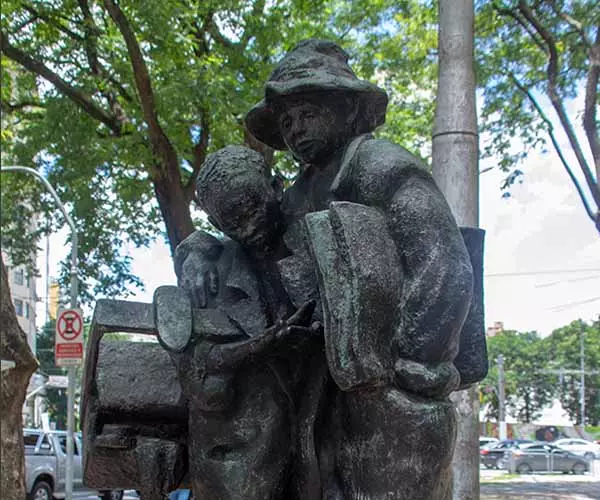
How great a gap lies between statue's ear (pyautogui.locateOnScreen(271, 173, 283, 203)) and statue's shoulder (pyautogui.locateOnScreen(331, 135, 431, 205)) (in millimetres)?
216

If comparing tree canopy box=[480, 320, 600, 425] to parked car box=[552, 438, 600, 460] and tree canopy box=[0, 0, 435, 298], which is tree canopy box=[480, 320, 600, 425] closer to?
parked car box=[552, 438, 600, 460]

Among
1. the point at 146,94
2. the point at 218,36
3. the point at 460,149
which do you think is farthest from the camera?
the point at 218,36

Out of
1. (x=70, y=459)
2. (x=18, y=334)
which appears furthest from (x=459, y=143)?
(x=70, y=459)

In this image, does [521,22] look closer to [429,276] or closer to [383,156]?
[383,156]

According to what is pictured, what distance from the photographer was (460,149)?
5.61 meters

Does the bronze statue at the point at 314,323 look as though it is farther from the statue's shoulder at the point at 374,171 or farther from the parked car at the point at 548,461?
the parked car at the point at 548,461

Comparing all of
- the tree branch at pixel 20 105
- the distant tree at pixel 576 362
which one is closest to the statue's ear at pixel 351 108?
the tree branch at pixel 20 105

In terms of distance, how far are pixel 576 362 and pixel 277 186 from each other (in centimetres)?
5709

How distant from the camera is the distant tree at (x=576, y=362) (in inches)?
2148

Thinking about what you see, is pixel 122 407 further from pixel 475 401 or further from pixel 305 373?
pixel 475 401

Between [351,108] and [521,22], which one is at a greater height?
[521,22]

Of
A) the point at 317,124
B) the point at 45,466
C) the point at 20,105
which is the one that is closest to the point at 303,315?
the point at 317,124

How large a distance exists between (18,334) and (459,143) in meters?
5.64

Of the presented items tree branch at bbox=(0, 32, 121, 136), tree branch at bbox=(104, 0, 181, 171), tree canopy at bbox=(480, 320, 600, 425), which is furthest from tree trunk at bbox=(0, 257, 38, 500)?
tree canopy at bbox=(480, 320, 600, 425)
